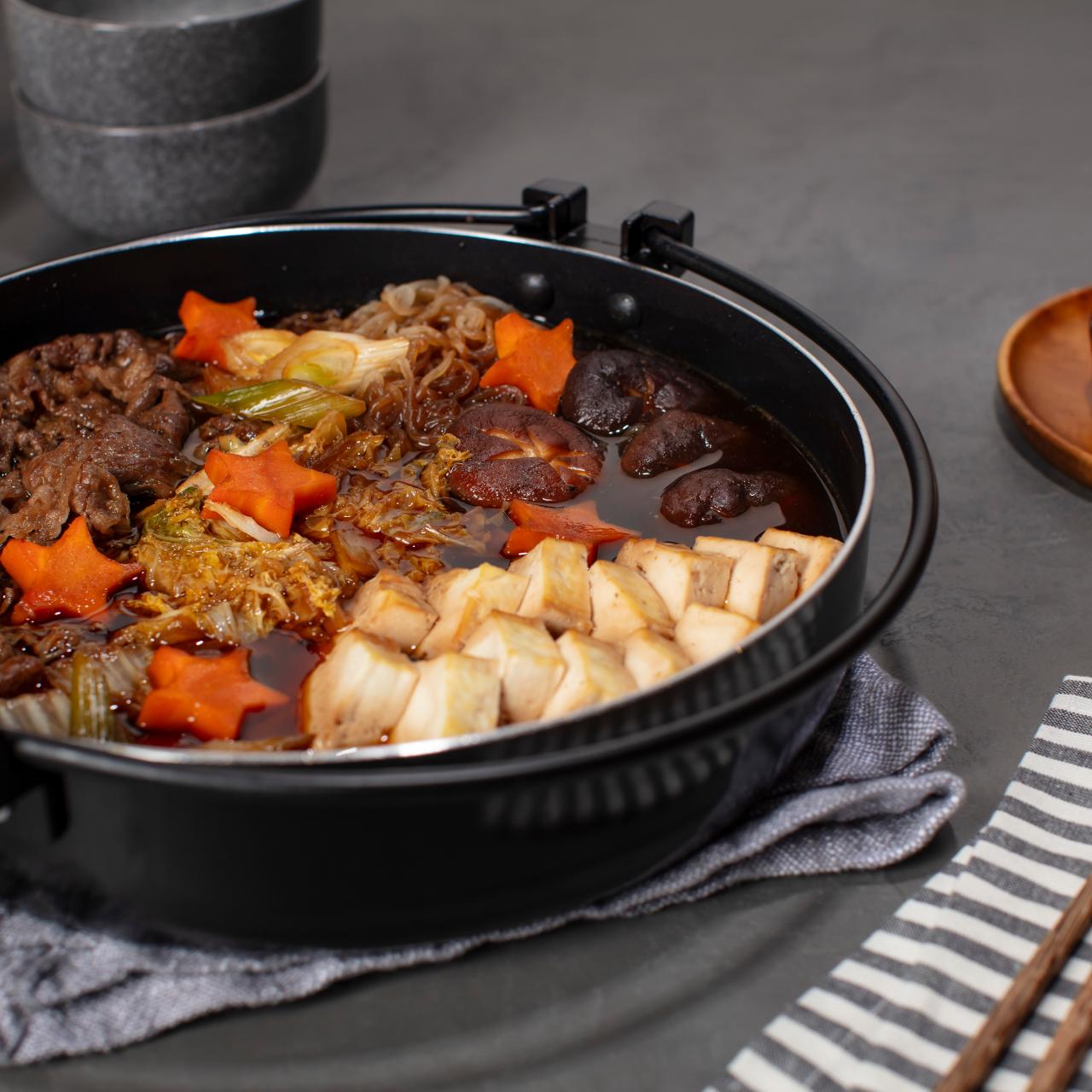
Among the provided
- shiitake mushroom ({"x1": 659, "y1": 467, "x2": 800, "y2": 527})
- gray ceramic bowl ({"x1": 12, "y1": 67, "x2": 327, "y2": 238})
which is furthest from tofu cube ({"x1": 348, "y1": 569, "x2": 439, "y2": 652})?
gray ceramic bowl ({"x1": 12, "y1": 67, "x2": 327, "y2": 238})

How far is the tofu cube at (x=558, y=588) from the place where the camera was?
198cm

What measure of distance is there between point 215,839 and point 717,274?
1.50 m

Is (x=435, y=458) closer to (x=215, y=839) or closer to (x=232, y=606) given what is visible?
(x=232, y=606)

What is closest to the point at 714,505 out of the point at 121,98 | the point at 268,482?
the point at 268,482

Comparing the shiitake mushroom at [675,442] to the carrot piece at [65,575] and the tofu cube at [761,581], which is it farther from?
the carrot piece at [65,575]

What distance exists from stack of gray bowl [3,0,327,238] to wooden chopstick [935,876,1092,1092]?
8.96 feet

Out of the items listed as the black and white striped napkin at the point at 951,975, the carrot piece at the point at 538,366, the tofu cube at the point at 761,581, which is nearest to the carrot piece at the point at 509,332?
the carrot piece at the point at 538,366

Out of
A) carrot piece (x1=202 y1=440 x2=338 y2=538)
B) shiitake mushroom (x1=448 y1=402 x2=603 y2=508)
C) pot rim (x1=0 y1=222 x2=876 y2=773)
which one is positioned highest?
pot rim (x1=0 y1=222 x2=876 y2=773)

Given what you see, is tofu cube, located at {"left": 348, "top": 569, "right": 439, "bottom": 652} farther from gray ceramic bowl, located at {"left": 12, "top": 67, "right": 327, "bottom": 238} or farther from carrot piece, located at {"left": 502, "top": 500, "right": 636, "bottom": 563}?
gray ceramic bowl, located at {"left": 12, "top": 67, "right": 327, "bottom": 238}

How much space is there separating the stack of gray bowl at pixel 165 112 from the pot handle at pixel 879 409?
1.24 m

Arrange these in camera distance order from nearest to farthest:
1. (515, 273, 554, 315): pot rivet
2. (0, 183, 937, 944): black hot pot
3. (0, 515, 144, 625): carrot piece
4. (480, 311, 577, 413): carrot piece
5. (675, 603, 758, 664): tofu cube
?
(0, 183, 937, 944): black hot pot → (675, 603, 758, 664): tofu cube → (0, 515, 144, 625): carrot piece → (480, 311, 577, 413): carrot piece → (515, 273, 554, 315): pot rivet

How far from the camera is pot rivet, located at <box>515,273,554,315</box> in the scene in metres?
2.94

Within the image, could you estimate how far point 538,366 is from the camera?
2.74 metres

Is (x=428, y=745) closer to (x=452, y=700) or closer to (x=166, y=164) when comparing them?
(x=452, y=700)
